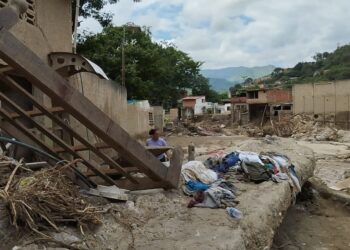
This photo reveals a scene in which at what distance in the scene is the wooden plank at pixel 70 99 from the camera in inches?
136

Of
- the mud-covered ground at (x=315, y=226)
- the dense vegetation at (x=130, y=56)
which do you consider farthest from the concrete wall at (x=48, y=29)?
the dense vegetation at (x=130, y=56)

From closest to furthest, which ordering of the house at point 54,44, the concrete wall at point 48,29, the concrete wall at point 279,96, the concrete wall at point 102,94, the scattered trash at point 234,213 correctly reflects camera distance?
the scattered trash at point 234,213
the house at point 54,44
the concrete wall at point 48,29
the concrete wall at point 102,94
the concrete wall at point 279,96

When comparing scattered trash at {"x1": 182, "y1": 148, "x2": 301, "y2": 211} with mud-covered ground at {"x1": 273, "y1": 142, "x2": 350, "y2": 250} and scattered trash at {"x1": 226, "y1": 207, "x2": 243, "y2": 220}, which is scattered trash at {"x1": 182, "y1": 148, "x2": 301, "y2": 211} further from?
mud-covered ground at {"x1": 273, "y1": 142, "x2": 350, "y2": 250}

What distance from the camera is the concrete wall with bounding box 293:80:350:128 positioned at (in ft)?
138

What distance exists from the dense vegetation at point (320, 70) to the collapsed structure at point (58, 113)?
67359 millimetres

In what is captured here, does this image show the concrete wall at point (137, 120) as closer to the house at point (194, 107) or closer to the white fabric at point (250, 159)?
the white fabric at point (250, 159)

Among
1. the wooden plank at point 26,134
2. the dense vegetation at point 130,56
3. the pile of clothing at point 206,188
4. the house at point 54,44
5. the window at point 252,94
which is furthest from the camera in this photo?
the window at point 252,94

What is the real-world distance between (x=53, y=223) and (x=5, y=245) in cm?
42

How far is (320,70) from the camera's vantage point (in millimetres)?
83062

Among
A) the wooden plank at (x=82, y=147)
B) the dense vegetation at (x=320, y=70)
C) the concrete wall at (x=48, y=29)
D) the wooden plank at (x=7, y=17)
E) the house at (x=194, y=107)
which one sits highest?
the dense vegetation at (x=320, y=70)

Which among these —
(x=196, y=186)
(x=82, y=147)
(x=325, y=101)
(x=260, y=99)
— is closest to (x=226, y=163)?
(x=196, y=186)

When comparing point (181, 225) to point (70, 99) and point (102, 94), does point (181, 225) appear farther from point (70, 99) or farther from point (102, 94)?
point (102, 94)

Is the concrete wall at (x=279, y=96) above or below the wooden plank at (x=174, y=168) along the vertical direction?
above

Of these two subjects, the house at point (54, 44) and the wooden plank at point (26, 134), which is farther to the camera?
the house at point (54, 44)
